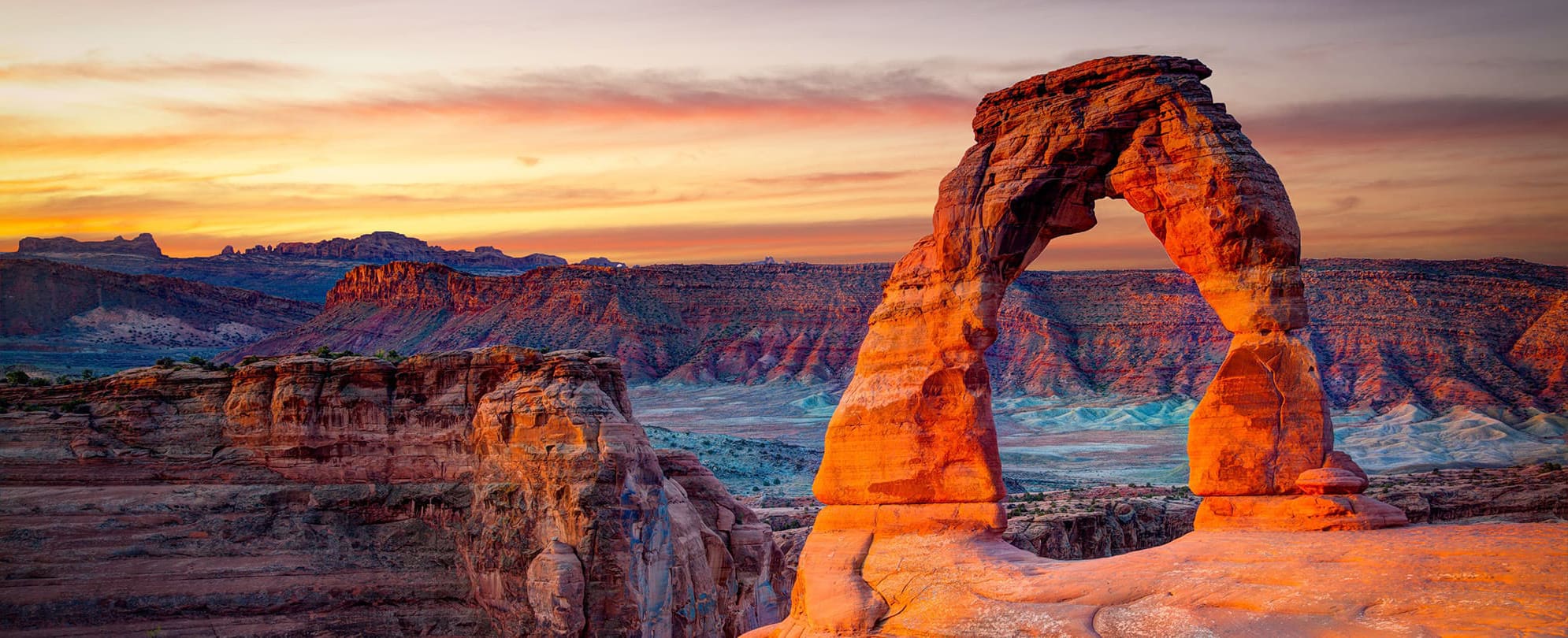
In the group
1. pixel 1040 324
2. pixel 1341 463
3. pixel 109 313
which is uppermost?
pixel 1341 463

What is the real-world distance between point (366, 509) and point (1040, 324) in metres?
102

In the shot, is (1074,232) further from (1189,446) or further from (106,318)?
(106,318)

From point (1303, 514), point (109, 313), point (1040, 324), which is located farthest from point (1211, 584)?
point (109, 313)

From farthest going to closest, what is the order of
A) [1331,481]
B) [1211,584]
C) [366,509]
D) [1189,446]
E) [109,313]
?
[109,313], [366,509], [1189,446], [1331,481], [1211,584]

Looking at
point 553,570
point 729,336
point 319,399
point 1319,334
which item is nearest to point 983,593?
point 553,570

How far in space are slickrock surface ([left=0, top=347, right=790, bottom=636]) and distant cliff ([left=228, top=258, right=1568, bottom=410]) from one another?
286ft

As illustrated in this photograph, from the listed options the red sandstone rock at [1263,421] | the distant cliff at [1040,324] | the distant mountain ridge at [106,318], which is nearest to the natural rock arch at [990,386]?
the red sandstone rock at [1263,421]

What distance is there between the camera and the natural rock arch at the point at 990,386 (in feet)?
67.4

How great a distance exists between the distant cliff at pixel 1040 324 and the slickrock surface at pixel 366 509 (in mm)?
87194

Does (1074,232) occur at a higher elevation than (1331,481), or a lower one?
higher

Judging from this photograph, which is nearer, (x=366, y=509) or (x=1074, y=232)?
(x=1074, y=232)

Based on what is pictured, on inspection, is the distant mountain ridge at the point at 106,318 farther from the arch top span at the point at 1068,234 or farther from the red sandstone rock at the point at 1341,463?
the red sandstone rock at the point at 1341,463

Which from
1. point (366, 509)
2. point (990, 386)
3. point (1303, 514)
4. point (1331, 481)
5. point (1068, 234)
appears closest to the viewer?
point (1331, 481)

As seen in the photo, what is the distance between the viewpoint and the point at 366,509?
38000 millimetres
